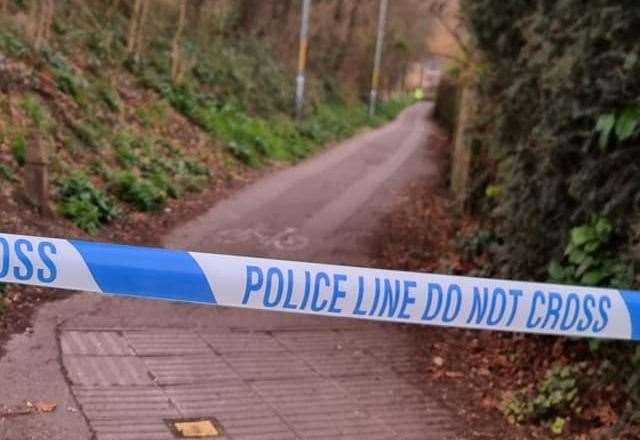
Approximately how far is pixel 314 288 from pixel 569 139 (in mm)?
3298

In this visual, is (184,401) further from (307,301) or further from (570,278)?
(570,278)

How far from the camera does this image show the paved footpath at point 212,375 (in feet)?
16.9

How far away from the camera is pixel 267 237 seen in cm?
1110

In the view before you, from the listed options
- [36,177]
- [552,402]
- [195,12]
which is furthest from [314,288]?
[195,12]

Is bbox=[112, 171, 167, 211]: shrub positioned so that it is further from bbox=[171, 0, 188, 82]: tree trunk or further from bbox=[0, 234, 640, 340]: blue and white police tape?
bbox=[0, 234, 640, 340]: blue and white police tape

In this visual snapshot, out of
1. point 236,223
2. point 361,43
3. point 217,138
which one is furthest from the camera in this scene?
point 361,43

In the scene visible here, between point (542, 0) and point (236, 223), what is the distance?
5794 millimetres

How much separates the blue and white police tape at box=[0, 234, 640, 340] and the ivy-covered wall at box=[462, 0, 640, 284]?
1.42 metres

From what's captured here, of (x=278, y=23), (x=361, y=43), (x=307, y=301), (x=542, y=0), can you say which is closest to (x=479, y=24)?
(x=542, y=0)

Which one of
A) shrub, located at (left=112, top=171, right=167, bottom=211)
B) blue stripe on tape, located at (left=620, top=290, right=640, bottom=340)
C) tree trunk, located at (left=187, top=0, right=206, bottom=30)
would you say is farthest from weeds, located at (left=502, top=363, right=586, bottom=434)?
tree trunk, located at (left=187, top=0, right=206, bottom=30)

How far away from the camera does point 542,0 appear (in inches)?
284

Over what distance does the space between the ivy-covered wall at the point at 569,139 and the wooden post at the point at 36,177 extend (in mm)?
4644

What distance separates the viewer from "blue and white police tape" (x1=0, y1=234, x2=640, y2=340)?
3750mm

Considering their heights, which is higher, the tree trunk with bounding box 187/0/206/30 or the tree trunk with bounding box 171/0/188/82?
the tree trunk with bounding box 187/0/206/30
